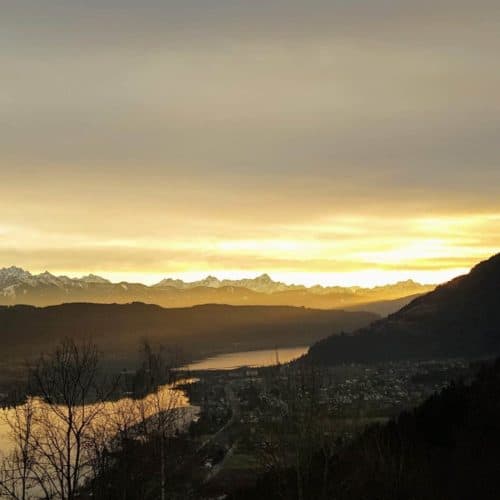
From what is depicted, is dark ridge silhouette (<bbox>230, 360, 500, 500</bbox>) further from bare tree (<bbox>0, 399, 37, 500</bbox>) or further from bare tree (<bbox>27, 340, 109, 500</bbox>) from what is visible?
bare tree (<bbox>0, 399, 37, 500</bbox>)

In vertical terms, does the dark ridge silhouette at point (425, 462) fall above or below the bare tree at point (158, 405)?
below

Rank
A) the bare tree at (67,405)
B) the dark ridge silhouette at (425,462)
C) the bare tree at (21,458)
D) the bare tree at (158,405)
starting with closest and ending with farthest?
the bare tree at (67,405)
the bare tree at (21,458)
the dark ridge silhouette at (425,462)
the bare tree at (158,405)

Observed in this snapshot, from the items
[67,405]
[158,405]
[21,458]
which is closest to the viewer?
[67,405]

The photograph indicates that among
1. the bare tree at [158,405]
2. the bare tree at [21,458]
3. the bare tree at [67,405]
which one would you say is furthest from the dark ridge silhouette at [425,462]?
the bare tree at [21,458]

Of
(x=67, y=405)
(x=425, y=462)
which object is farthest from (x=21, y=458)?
(x=67, y=405)

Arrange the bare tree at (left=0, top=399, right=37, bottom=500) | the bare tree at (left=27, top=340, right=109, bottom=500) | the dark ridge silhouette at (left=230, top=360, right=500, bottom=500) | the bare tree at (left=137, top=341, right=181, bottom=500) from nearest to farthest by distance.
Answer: the bare tree at (left=27, top=340, right=109, bottom=500) < the bare tree at (left=0, top=399, right=37, bottom=500) < the dark ridge silhouette at (left=230, top=360, right=500, bottom=500) < the bare tree at (left=137, top=341, right=181, bottom=500)

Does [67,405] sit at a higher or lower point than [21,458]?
higher

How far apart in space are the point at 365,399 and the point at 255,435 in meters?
61.5

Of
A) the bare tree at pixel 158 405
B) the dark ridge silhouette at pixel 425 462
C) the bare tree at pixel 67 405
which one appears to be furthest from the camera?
the bare tree at pixel 158 405

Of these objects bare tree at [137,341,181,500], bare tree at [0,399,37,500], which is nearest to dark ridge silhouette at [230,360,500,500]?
bare tree at [137,341,181,500]

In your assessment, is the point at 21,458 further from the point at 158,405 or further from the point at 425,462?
the point at 425,462

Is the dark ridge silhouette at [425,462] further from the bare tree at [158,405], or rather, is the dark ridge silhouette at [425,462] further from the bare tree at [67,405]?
the bare tree at [67,405]

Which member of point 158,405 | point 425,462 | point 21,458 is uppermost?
point 158,405

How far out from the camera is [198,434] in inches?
5354
